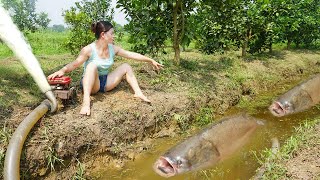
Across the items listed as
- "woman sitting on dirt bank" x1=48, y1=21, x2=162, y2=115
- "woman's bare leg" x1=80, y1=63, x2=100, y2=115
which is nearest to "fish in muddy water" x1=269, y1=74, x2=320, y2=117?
"woman sitting on dirt bank" x1=48, y1=21, x2=162, y2=115

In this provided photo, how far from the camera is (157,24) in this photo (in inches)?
349

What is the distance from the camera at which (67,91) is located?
5449mm

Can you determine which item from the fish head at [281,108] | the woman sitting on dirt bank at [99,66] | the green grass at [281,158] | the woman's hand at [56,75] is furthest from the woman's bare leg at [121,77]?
the fish head at [281,108]

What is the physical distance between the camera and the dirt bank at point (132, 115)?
15.7 ft

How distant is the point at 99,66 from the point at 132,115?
0.99 metres

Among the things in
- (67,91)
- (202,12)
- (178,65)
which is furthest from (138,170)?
(202,12)

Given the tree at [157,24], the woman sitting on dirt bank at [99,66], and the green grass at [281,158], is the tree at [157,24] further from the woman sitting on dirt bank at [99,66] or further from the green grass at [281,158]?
the green grass at [281,158]

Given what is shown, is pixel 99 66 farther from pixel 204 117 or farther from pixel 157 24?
pixel 157 24

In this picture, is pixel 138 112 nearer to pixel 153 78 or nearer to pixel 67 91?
pixel 67 91

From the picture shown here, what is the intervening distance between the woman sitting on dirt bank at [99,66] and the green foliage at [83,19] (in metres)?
4.50

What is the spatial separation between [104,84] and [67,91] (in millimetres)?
945

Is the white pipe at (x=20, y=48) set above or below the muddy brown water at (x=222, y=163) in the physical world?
above

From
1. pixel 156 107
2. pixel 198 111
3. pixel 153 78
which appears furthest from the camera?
pixel 153 78

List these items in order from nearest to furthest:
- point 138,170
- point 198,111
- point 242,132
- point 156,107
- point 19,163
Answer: point 19,163 → point 138,170 → point 242,132 → point 156,107 → point 198,111
